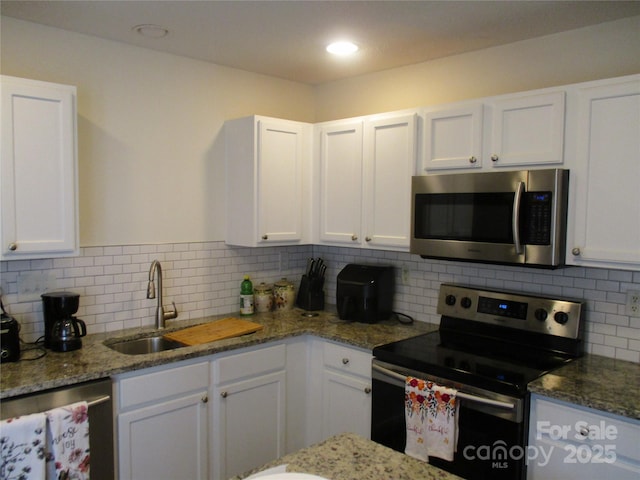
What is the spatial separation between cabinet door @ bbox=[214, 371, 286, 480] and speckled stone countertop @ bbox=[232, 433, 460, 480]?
1365mm

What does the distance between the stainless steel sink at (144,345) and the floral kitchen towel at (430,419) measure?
1.24 meters

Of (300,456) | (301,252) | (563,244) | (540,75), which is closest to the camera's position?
(300,456)

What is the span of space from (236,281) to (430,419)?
1597mm

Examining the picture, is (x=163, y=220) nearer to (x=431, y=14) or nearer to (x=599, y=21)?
(x=431, y=14)

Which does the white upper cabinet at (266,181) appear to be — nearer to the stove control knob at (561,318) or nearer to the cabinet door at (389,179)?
the cabinet door at (389,179)

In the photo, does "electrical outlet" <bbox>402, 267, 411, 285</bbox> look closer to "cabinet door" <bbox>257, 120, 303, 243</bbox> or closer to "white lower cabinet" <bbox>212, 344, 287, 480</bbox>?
"cabinet door" <bbox>257, 120, 303, 243</bbox>

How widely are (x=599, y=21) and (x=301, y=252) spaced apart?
2.26m

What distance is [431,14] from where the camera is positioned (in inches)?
89.3

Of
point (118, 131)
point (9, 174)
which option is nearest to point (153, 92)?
point (118, 131)

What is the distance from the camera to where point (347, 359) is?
2.75 meters

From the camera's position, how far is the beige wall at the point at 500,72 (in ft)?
7.64

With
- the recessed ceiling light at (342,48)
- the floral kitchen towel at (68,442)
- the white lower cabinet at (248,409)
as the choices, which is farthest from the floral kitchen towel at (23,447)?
the recessed ceiling light at (342,48)

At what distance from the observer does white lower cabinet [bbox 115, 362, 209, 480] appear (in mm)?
2246

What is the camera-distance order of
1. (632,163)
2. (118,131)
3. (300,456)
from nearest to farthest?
1. (300,456)
2. (632,163)
3. (118,131)
